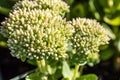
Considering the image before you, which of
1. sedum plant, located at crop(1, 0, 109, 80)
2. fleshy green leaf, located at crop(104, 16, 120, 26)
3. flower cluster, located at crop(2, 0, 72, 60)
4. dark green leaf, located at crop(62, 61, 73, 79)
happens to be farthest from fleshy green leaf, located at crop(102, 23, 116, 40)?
flower cluster, located at crop(2, 0, 72, 60)

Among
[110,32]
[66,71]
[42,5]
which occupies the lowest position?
[66,71]

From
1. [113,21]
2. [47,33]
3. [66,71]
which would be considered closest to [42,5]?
[47,33]

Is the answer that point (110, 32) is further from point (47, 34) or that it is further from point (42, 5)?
point (47, 34)

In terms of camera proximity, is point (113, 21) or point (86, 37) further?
point (113, 21)

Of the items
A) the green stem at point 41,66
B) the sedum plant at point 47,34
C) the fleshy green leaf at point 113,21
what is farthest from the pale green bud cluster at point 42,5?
the fleshy green leaf at point 113,21

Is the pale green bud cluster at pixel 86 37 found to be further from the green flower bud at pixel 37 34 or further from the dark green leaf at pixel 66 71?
the dark green leaf at pixel 66 71

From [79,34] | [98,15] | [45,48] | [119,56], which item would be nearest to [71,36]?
[79,34]
